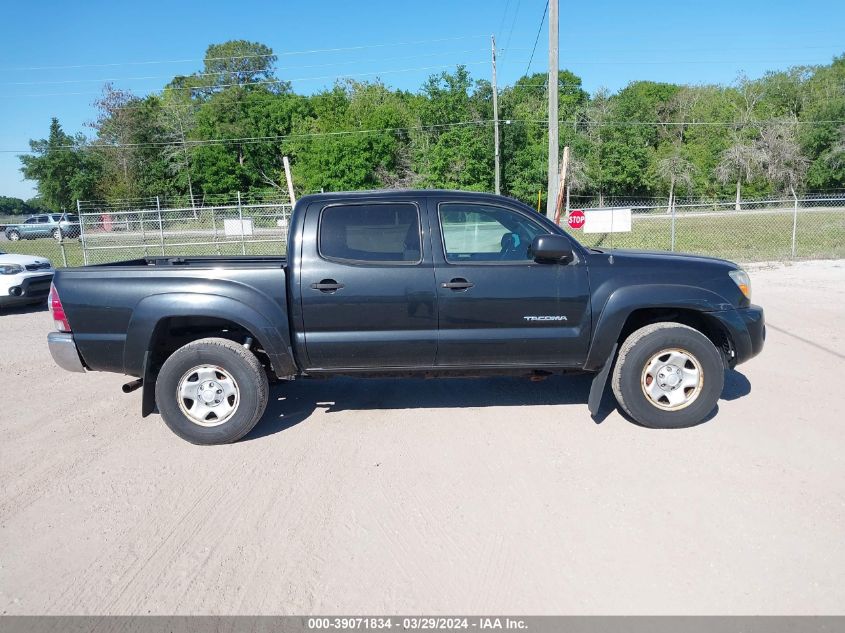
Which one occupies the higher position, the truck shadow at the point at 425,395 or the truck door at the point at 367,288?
the truck door at the point at 367,288

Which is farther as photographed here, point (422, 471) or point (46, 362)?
point (46, 362)

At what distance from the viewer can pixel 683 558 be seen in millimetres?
3061

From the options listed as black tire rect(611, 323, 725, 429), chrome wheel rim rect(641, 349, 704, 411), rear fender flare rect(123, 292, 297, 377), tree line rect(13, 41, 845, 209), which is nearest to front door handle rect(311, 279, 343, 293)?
rear fender flare rect(123, 292, 297, 377)

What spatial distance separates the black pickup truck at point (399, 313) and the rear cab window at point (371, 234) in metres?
0.01

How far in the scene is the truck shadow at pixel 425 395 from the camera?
5.42 meters

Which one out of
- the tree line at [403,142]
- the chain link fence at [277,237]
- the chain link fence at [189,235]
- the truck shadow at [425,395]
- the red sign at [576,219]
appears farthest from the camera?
the tree line at [403,142]

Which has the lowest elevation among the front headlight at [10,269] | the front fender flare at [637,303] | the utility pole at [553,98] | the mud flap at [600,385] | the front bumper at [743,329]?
the mud flap at [600,385]

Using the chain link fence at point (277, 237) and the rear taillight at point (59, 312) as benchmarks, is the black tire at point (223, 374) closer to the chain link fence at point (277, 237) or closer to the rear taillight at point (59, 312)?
the rear taillight at point (59, 312)

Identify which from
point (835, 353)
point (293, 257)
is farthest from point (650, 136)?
point (293, 257)

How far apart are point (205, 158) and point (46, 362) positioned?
155 ft

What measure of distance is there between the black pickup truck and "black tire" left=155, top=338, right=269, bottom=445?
0.01 metres

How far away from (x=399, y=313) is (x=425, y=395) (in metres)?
1.42

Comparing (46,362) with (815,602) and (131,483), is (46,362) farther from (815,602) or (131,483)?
(815,602)

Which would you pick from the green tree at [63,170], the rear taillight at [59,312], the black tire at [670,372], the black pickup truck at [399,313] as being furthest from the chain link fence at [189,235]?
the green tree at [63,170]
